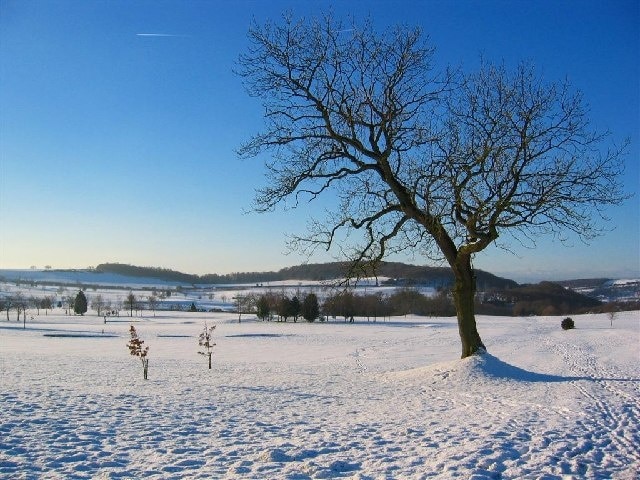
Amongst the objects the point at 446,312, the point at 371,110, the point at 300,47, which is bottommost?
the point at 446,312

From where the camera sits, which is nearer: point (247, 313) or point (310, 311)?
point (310, 311)

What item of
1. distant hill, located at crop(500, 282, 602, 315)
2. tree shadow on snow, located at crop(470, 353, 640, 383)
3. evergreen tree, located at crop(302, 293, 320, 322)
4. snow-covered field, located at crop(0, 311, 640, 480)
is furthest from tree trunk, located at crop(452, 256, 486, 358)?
distant hill, located at crop(500, 282, 602, 315)

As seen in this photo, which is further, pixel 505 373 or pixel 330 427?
pixel 505 373

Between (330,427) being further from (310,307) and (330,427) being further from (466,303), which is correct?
(310,307)

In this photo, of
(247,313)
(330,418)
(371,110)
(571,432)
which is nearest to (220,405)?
(330,418)

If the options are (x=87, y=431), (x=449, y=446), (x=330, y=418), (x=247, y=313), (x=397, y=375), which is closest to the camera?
(x=449, y=446)

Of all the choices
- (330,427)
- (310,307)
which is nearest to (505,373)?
(330,427)

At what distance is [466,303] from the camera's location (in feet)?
51.4

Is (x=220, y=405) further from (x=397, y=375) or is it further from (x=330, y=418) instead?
(x=397, y=375)

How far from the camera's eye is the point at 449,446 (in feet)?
23.3

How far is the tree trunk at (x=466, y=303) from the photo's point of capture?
15.6m

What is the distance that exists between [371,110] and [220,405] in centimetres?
861

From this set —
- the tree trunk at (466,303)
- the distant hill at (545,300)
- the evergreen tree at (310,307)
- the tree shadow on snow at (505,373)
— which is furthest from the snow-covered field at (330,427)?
the distant hill at (545,300)

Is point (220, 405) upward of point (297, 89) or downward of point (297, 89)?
downward
